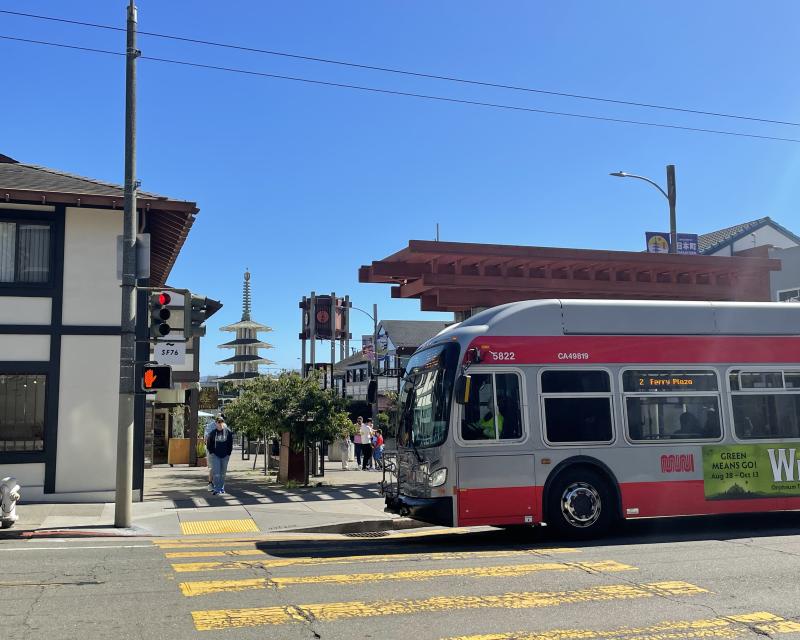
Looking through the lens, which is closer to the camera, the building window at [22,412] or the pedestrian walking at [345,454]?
the building window at [22,412]

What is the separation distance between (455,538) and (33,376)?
975 cm

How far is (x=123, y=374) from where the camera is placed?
12805 mm

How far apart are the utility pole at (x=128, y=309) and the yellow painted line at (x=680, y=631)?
27.3 feet

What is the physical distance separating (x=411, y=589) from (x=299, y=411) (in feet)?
35.6

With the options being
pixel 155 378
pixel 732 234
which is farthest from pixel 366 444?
pixel 732 234

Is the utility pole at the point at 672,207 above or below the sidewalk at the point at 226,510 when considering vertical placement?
above

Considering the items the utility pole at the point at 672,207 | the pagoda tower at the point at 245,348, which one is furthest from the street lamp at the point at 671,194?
the pagoda tower at the point at 245,348

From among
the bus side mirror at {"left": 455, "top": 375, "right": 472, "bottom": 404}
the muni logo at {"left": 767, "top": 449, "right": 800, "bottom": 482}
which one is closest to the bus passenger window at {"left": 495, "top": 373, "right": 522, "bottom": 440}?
the bus side mirror at {"left": 455, "top": 375, "right": 472, "bottom": 404}

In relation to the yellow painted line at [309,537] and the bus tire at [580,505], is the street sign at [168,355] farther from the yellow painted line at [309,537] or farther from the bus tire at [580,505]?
the bus tire at [580,505]

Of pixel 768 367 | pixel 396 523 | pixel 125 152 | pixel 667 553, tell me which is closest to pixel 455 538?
pixel 396 523

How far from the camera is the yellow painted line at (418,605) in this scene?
6.26 m

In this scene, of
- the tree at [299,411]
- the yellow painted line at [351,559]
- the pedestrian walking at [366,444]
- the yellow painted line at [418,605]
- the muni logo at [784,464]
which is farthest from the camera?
the pedestrian walking at [366,444]

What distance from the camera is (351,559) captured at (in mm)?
9133

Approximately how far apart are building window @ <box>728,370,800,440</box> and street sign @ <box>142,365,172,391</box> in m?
8.87
